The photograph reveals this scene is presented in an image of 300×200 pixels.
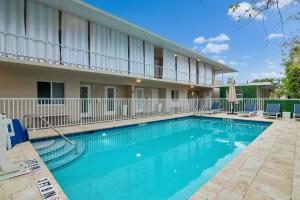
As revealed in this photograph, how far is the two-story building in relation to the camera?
782 centimetres

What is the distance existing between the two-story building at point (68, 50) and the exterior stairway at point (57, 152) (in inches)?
117

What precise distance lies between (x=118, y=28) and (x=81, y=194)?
10474 mm

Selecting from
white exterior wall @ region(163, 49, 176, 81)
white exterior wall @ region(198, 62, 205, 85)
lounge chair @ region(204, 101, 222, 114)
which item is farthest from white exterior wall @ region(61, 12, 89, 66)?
white exterior wall @ region(198, 62, 205, 85)

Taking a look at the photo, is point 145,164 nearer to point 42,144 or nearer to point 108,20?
point 42,144

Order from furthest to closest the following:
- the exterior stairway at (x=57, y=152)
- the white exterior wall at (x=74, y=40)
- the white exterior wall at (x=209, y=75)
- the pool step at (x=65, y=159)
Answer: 1. the white exterior wall at (x=209, y=75)
2. the white exterior wall at (x=74, y=40)
3. the exterior stairway at (x=57, y=152)
4. the pool step at (x=65, y=159)

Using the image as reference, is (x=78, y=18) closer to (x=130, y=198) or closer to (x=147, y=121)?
(x=147, y=121)

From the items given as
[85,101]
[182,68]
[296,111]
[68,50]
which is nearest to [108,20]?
[68,50]

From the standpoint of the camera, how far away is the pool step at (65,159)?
461 cm

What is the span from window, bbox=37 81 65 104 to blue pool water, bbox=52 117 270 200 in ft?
10.3

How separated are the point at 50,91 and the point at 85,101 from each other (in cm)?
186

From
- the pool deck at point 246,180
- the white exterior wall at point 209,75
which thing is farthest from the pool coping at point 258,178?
the white exterior wall at point 209,75

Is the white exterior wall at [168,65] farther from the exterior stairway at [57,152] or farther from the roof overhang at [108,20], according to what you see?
the exterior stairway at [57,152]

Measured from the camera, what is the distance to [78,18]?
32.4 ft

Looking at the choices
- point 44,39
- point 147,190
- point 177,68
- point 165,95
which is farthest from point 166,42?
point 147,190
